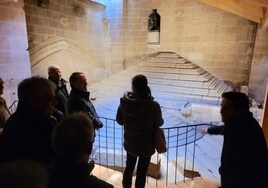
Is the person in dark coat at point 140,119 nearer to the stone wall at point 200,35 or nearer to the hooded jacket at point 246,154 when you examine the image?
the hooded jacket at point 246,154

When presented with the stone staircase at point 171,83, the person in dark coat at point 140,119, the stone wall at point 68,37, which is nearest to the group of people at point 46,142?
the person in dark coat at point 140,119

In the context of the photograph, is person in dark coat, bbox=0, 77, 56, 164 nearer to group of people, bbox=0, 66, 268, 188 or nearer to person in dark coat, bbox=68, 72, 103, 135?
group of people, bbox=0, 66, 268, 188

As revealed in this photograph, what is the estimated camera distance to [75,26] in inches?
236

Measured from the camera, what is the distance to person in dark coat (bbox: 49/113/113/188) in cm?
77

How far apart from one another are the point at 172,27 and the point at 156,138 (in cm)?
626

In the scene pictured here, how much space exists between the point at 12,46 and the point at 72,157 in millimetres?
3303

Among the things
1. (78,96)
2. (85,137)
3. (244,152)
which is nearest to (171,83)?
(78,96)

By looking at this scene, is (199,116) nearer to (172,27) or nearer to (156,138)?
(172,27)

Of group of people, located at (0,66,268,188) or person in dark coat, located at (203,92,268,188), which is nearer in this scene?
group of people, located at (0,66,268,188)

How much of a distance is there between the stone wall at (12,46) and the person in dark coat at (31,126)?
2.71 metres

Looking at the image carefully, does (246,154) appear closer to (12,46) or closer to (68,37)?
(12,46)

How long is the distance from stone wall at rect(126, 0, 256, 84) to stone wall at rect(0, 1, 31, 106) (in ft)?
15.7

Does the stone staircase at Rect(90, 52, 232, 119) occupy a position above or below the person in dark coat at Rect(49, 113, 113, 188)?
below

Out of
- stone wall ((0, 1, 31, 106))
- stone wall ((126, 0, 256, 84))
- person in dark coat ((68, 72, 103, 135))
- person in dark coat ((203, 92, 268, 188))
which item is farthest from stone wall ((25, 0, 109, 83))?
person in dark coat ((203, 92, 268, 188))
